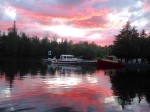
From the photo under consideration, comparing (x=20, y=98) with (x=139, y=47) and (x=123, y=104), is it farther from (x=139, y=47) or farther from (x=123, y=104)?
(x=139, y=47)

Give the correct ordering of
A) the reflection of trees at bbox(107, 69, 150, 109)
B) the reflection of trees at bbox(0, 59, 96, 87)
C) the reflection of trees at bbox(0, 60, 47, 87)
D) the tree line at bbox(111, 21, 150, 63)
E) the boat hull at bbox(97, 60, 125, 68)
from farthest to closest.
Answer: the tree line at bbox(111, 21, 150, 63) < the boat hull at bbox(97, 60, 125, 68) < the reflection of trees at bbox(0, 59, 96, 87) < the reflection of trees at bbox(0, 60, 47, 87) < the reflection of trees at bbox(107, 69, 150, 109)

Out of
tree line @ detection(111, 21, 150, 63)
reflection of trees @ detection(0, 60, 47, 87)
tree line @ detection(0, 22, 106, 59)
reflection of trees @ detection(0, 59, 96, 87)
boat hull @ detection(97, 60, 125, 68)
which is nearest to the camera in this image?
reflection of trees @ detection(0, 60, 47, 87)

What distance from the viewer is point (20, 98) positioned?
848 inches

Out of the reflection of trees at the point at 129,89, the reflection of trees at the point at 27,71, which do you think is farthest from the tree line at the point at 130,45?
the reflection of trees at the point at 129,89

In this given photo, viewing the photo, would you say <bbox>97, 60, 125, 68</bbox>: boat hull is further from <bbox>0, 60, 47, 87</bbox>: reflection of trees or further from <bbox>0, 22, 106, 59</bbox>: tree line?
<bbox>0, 22, 106, 59</bbox>: tree line

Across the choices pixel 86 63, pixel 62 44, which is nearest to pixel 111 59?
pixel 86 63

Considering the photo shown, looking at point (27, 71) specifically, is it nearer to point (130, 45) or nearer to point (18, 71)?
point (18, 71)

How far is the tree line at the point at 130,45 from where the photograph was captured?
100125 millimetres

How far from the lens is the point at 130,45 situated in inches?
3937

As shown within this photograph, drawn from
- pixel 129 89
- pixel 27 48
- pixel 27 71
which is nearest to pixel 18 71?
pixel 27 71

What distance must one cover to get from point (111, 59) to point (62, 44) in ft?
293

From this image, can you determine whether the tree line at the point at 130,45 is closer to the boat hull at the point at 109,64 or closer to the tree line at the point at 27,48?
the boat hull at the point at 109,64

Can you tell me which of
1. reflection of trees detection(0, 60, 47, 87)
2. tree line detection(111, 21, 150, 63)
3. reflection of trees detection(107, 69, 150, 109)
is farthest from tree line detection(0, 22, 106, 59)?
reflection of trees detection(107, 69, 150, 109)

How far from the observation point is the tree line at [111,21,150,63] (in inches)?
3942
